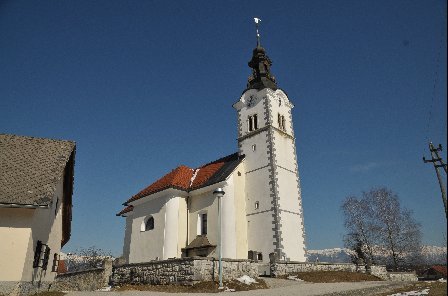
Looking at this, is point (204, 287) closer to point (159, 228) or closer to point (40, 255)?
point (40, 255)

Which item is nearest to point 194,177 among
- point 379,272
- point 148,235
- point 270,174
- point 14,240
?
point 148,235

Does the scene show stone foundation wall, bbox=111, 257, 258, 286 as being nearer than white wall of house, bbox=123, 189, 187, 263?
Yes

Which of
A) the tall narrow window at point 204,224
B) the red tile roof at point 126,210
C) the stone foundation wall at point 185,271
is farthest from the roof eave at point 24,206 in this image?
the red tile roof at point 126,210

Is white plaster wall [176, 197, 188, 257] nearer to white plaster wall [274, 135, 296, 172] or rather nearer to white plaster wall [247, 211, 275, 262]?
white plaster wall [247, 211, 275, 262]

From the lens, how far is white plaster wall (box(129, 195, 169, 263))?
27.0 m

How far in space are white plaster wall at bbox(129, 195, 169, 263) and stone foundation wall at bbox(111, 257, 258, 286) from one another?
20.8 feet

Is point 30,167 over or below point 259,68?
below

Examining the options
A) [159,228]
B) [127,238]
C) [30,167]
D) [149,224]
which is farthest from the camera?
[127,238]

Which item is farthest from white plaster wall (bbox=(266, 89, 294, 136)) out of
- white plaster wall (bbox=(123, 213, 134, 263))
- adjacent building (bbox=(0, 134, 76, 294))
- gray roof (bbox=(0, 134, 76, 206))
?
adjacent building (bbox=(0, 134, 76, 294))

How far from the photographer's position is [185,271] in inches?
678

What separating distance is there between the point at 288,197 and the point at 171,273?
13969 millimetres

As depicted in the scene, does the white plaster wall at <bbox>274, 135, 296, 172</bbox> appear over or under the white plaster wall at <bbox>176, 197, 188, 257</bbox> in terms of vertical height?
over

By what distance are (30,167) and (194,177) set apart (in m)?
16.8

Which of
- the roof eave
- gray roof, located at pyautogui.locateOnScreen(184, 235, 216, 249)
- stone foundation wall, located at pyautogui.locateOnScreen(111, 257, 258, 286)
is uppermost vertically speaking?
the roof eave
